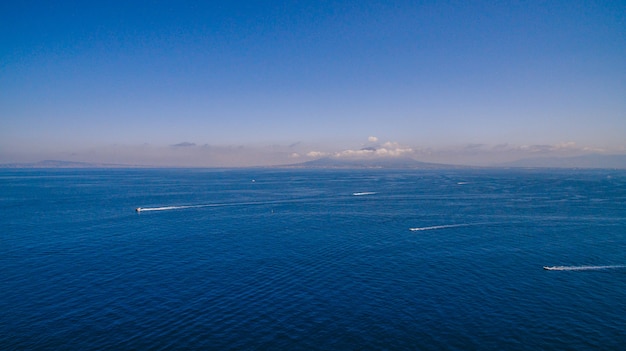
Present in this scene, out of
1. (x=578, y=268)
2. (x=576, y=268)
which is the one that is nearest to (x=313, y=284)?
(x=576, y=268)

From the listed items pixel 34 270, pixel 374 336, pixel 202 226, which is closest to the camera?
pixel 374 336

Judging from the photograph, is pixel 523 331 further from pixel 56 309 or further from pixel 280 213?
pixel 280 213

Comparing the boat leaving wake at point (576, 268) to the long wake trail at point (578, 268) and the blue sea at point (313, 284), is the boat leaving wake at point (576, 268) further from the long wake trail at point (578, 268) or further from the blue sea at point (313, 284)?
the blue sea at point (313, 284)

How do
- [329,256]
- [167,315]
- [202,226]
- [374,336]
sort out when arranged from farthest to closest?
1. [202,226]
2. [329,256]
3. [167,315]
4. [374,336]

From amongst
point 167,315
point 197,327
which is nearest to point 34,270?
point 167,315

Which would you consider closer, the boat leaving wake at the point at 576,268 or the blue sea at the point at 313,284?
the blue sea at the point at 313,284

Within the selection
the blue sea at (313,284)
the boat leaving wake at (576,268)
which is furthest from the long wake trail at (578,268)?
the blue sea at (313,284)

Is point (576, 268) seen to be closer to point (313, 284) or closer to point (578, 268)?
point (578, 268)

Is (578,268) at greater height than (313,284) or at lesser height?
greater
